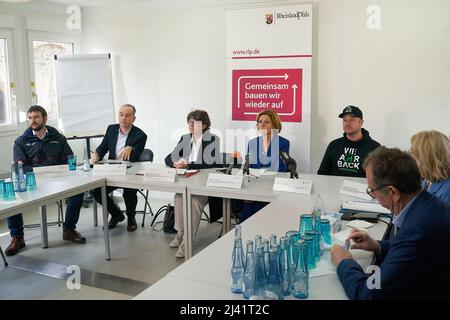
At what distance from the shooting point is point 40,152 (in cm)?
396

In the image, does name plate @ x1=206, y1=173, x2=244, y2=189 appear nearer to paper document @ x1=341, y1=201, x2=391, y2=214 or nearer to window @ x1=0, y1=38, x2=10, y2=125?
paper document @ x1=341, y1=201, x2=391, y2=214

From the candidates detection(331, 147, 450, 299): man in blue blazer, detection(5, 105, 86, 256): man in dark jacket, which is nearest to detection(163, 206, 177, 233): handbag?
detection(5, 105, 86, 256): man in dark jacket

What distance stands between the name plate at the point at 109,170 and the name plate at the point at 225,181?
83 centimetres

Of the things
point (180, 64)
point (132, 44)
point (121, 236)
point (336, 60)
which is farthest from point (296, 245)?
point (132, 44)

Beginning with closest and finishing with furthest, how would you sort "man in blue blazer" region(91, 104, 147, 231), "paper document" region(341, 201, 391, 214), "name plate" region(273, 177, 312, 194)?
"paper document" region(341, 201, 391, 214)
"name plate" region(273, 177, 312, 194)
"man in blue blazer" region(91, 104, 147, 231)

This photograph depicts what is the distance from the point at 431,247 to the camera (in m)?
1.34

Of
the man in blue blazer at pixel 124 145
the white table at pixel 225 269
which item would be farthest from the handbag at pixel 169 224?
the white table at pixel 225 269

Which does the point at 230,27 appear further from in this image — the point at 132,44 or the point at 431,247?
the point at 431,247

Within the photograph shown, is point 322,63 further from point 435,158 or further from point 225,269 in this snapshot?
point 225,269

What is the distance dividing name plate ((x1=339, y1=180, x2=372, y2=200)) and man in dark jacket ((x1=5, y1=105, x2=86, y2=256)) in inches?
93.3

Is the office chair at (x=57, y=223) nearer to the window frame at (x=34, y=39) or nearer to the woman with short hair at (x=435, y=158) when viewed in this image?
the window frame at (x=34, y=39)

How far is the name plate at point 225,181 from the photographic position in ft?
10.0

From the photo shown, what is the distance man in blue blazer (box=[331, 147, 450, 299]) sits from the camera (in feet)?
4.41
